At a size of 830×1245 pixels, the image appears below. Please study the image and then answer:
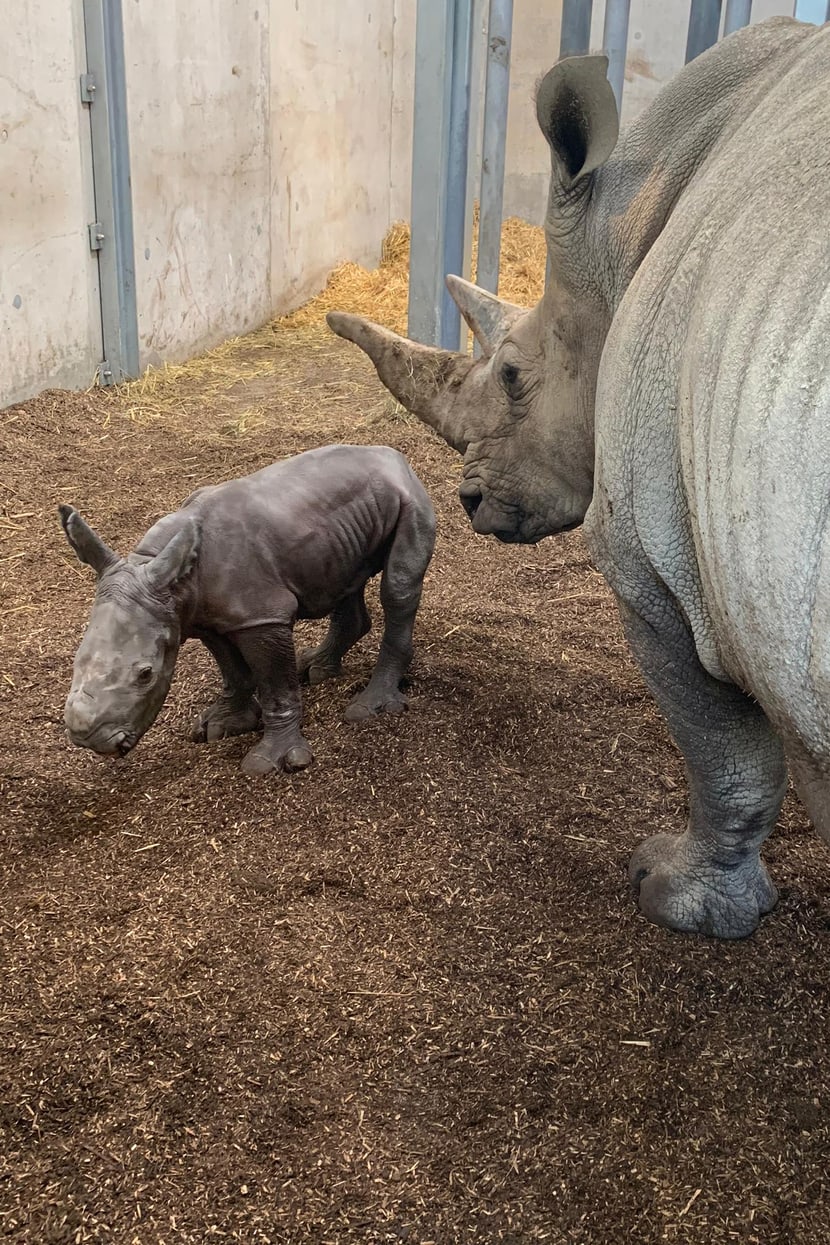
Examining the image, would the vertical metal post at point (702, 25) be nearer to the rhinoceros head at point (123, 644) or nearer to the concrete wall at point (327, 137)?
the rhinoceros head at point (123, 644)

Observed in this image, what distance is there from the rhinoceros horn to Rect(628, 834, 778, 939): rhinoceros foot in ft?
4.61

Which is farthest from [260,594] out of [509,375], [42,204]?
[42,204]

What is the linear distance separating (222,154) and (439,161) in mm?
2734

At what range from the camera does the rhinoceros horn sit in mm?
3195

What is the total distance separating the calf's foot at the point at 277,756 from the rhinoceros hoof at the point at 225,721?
0.68 feet

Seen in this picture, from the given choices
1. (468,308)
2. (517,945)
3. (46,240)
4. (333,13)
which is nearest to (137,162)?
(46,240)

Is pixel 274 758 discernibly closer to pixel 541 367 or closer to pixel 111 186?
pixel 541 367

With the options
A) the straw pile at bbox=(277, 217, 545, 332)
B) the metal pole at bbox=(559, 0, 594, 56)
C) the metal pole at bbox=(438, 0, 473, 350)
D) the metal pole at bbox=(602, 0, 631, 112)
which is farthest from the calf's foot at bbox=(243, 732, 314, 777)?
the straw pile at bbox=(277, 217, 545, 332)

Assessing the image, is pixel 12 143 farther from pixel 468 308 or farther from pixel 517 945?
pixel 517 945

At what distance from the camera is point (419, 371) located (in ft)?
11.1

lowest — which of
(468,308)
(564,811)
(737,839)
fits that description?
(564,811)

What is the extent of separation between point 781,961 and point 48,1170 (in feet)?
5.18

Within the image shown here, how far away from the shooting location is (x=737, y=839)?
272cm

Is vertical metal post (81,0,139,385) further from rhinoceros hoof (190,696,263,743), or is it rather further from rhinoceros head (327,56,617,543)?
rhinoceros hoof (190,696,263,743)
